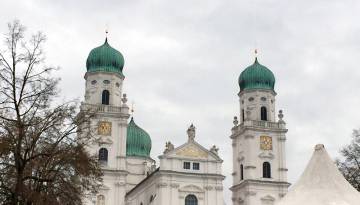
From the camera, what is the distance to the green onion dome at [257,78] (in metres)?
75.7

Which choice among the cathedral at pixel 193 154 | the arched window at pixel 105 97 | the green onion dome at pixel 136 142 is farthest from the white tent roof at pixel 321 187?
the green onion dome at pixel 136 142

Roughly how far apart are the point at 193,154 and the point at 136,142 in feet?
55.1

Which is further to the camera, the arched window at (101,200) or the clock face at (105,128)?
the clock face at (105,128)

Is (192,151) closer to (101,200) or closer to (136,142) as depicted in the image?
(101,200)

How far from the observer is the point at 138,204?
7275 cm

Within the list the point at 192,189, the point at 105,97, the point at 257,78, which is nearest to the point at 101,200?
the point at 192,189

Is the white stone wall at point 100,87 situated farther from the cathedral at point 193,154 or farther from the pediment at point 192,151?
the pediment at point 192,151

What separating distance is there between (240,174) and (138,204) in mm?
11845

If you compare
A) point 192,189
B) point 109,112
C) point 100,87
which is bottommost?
point 192,189

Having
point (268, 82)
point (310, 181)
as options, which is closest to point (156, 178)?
point (268, 82)

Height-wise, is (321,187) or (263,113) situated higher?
(263,113)

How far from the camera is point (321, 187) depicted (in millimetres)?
27344

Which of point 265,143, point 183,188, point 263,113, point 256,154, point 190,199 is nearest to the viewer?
point 183,188

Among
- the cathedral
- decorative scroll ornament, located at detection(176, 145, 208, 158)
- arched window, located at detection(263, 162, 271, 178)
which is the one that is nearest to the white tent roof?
the cathedral
